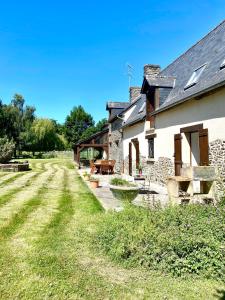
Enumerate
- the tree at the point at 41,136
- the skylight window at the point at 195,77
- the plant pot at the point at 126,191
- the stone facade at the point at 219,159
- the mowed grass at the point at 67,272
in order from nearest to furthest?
the mowed grass at the point at 67,272
the plant pot at the point at 126,191
the stone facade at the point at 219,159
the skylight window at the point at 195,77
the tree at the point at 41,136

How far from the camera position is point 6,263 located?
158 inches

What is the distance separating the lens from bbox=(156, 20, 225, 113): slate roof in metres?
8.62

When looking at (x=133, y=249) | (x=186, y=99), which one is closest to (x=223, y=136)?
(x=186, y=99)

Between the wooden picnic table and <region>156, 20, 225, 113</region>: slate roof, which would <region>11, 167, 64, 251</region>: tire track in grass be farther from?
the wooden picnic table

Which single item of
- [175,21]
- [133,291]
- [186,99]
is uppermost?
[175,21]

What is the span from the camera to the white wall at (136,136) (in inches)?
602

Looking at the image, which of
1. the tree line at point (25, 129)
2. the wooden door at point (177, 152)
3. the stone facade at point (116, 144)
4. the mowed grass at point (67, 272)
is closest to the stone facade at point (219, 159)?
the wooden door at point (177, 152)

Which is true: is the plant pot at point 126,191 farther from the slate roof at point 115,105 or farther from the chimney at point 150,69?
the slate roof at point 115,105

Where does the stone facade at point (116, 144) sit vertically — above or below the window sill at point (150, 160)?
above

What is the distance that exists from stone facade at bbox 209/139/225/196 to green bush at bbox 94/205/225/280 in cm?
294

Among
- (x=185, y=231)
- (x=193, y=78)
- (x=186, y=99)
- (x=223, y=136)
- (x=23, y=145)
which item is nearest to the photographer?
Answer: (x=185, y=231)

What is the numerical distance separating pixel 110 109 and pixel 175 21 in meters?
12.7

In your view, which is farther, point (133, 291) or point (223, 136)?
point (223, 136)

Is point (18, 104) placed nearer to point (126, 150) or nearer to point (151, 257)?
point (126, 150)
